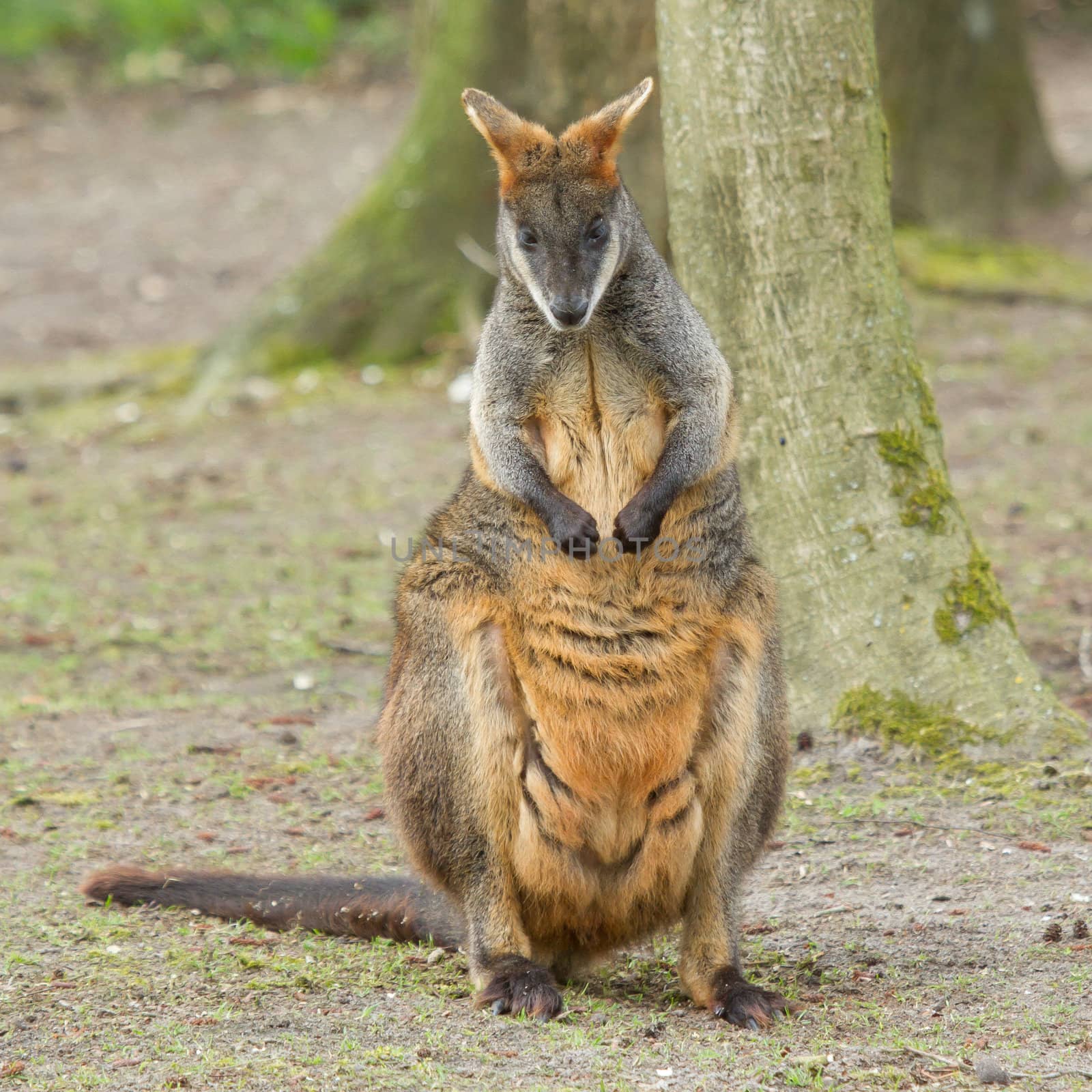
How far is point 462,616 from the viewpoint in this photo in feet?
11.7

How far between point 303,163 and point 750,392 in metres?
11.3

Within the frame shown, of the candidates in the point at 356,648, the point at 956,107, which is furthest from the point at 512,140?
the point at 956,107

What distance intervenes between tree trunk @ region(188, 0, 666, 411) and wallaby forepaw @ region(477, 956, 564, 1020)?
19.8 feet

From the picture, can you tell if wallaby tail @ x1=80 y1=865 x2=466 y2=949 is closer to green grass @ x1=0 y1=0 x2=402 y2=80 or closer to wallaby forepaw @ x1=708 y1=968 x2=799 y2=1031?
wallaby forepaw @ x1=708 y1=968 x2=799 y2=1031

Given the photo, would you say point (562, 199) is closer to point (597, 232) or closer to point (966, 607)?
point (597, 232)

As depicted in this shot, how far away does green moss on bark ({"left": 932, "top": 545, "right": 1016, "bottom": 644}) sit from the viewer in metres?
4.63

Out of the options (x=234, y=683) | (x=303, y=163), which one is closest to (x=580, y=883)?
(x=234, y=683)

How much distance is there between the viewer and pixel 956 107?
1012cm

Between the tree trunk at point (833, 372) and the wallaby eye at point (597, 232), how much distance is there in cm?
112

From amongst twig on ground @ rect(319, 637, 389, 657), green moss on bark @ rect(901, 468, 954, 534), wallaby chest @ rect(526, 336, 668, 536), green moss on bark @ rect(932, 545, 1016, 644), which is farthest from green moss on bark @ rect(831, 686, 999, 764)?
twig on ground @ rect(319, 637, 389, 657)

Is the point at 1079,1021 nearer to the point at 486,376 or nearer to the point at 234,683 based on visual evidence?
the point at 486,376

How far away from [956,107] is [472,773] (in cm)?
791

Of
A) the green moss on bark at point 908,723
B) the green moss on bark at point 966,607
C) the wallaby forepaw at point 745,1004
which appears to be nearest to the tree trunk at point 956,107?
the green moss on bark at point 966,607

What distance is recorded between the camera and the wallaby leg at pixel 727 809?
11.6 ft
